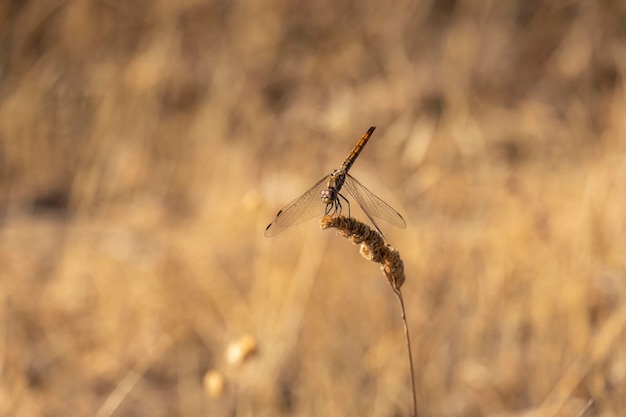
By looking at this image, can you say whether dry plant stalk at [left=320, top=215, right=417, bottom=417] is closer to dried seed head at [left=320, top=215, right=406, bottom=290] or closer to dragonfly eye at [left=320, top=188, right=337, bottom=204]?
dried seed head at [left=320, top=215, right=406, bottom=290]

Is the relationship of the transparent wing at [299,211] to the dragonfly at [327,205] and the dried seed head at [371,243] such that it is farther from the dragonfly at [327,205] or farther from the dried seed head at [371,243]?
the dried seed head at [371,243]

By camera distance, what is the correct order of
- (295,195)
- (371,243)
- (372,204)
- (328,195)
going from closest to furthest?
1. (371,243)
2. (328,195)
3. (372,204)
4. (295,195)

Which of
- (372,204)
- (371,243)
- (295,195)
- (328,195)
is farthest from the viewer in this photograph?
(295,195)

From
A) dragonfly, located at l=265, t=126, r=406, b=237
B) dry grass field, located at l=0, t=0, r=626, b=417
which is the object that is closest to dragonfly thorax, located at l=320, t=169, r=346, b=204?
dragonfly, located at l=265, t=126, r=406, b=237

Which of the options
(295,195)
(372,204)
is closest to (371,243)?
(372,204)

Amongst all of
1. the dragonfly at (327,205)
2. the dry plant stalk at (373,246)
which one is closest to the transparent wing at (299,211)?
the dragonfly at (327,205)

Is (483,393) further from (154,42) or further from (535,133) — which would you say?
(154,42)

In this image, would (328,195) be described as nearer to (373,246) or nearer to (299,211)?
(299,211)
